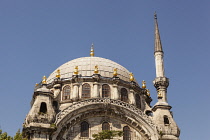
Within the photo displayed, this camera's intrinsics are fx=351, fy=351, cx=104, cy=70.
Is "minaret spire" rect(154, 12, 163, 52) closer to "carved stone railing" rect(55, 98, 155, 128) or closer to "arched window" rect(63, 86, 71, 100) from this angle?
"carved stone railing" rect(55, 98, 155, 128)

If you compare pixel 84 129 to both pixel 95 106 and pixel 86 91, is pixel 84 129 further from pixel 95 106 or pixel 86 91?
pixel 86 91

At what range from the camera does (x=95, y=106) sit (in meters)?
39.8

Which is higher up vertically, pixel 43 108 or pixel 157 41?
pixel 157 41

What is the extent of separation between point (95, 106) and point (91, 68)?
851 cm

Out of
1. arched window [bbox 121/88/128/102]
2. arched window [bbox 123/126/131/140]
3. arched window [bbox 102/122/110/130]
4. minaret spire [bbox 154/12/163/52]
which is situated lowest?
arched window [bbox 123/126/131/140]

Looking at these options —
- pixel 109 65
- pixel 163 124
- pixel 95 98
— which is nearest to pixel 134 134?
pixel 163 124

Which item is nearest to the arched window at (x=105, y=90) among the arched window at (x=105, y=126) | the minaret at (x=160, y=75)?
the arched window at (x=105, y=126)

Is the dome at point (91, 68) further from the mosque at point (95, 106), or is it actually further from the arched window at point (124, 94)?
the arched window at point (124, 94)

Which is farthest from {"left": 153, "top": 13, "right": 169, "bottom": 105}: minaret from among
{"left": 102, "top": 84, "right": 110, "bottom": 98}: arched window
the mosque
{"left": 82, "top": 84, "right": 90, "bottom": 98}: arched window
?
{"left": 82, "top": 84, "right": 90, "bottom": 98}: arched window

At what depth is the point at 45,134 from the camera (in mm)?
35094

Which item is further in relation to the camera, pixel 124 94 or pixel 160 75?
pixel 160 75

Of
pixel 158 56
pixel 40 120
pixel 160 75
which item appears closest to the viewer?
pixel 40 120

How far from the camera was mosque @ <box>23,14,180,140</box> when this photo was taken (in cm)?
3716

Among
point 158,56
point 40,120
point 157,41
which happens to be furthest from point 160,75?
point 40,120
